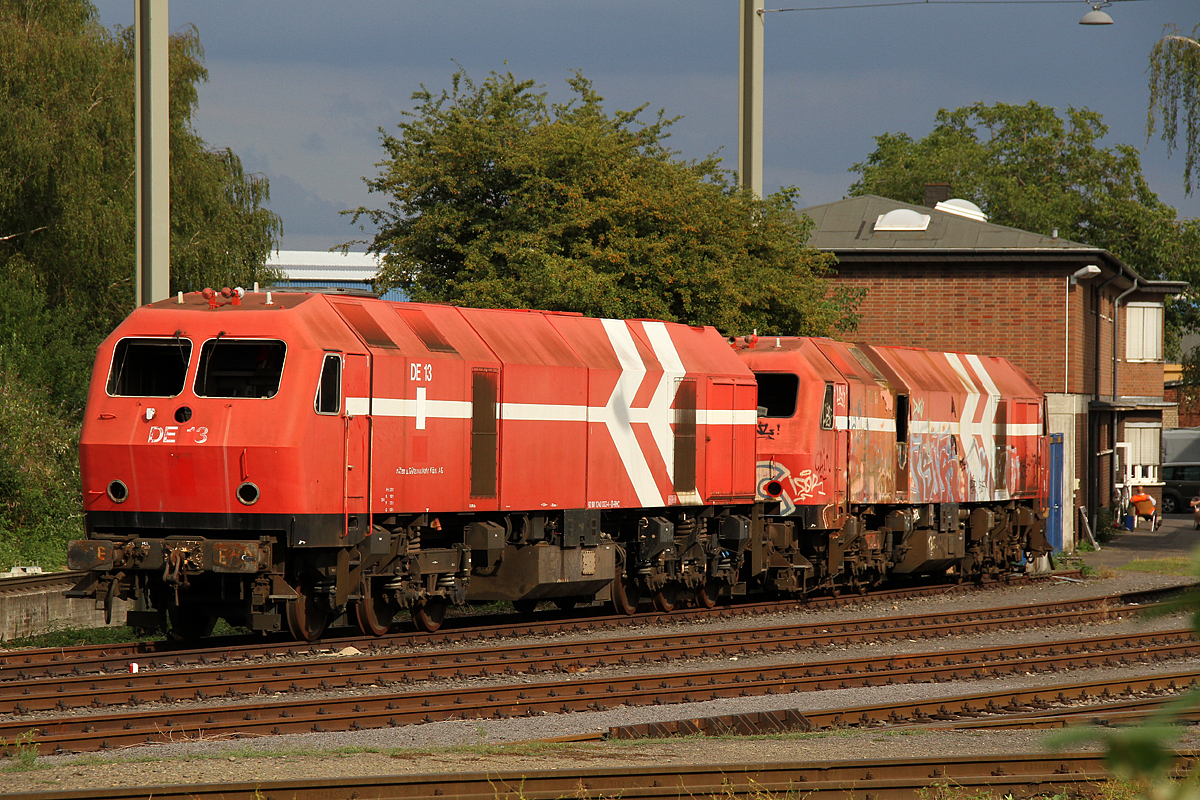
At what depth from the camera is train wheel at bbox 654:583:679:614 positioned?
727 inches

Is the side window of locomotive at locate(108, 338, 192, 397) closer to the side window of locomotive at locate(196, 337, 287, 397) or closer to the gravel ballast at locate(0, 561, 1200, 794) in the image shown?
the side window of locomotive at locate(196, 337, 287, 397)

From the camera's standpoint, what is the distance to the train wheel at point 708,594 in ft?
63.0

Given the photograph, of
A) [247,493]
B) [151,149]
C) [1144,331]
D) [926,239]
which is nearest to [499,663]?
[247,493]

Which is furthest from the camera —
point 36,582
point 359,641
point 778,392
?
point 778,392

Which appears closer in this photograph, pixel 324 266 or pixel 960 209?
pixel 960 209

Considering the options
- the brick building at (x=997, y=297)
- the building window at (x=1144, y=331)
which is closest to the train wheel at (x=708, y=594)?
the brick building at (x=997, y=297)

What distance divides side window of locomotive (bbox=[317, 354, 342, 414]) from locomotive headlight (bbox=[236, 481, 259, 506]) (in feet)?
3.32

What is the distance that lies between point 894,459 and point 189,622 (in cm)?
1194

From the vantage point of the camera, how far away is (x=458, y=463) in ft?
48.4

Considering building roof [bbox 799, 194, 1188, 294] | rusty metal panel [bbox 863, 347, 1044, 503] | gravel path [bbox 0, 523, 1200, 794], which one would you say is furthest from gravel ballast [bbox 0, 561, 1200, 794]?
building roof [bbox 799, 194, 1188, 294]

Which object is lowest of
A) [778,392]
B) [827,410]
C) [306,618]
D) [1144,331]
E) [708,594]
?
[708,594]

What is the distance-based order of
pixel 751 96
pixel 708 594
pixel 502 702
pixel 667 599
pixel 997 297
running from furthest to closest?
1. pixel 997 297
2. pixel 751 96
3. pixel 708 594
4. pixel 667 599
5. pixel 502 702

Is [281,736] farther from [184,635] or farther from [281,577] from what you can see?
[184,635]

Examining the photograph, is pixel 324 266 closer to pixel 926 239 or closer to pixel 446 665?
pixel 926 239
